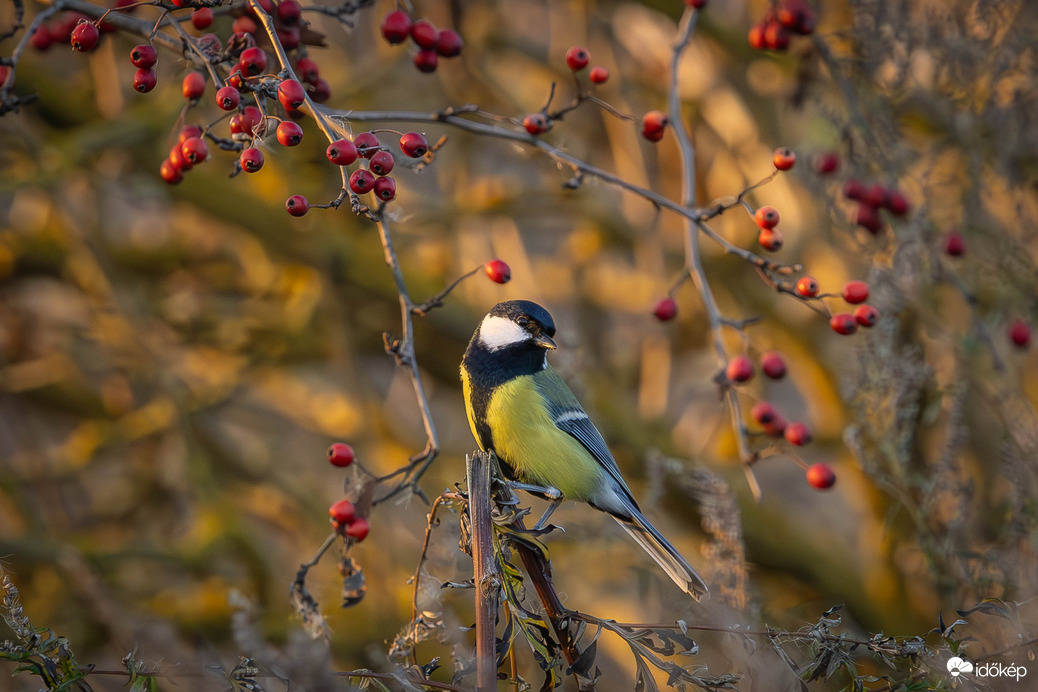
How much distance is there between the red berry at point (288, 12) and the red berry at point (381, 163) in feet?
1.77

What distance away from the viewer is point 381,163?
5.06 ft

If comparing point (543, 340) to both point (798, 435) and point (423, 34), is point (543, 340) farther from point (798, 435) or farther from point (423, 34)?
point (423, 34)

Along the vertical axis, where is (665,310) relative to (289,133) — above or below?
below

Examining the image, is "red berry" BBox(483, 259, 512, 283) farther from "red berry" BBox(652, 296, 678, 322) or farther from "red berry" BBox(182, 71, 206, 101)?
"red berry" BBox(182, 71, 206, 101)

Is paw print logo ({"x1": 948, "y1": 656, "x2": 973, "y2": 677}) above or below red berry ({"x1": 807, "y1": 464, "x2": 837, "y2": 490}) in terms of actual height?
above

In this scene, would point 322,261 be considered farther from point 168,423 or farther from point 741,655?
point 741,655

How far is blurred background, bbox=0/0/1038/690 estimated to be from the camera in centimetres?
331

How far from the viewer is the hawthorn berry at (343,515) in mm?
1850

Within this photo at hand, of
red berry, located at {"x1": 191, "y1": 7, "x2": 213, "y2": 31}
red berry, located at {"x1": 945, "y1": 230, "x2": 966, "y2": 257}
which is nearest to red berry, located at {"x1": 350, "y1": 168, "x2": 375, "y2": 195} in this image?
red berry, located at {"x1": 191, "y1": 7, "x2": 213, "y2": 31}

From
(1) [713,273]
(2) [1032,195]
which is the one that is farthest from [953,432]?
(1) [713,273]

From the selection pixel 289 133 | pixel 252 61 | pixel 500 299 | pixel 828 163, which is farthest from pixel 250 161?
pixel 500 299

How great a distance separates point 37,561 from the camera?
150 inches

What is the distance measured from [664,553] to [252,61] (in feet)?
5.91

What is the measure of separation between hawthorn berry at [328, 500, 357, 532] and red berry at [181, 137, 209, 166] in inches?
31.7
